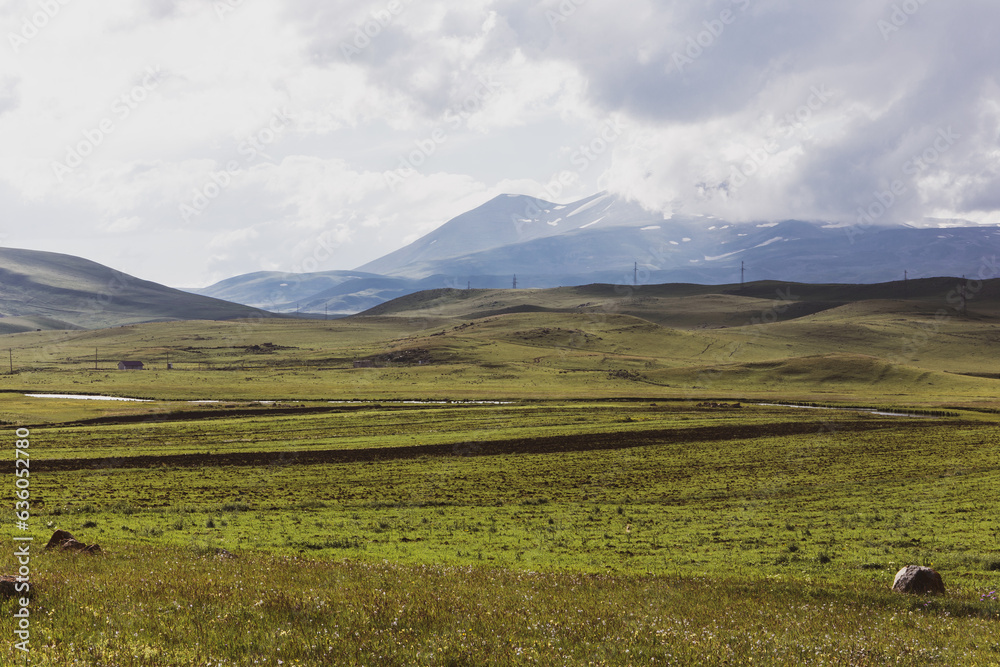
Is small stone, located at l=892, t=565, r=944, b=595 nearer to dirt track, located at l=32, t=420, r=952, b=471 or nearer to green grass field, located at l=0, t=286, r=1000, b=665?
green grass field, located at l=0, t=286, r=1000, b=665

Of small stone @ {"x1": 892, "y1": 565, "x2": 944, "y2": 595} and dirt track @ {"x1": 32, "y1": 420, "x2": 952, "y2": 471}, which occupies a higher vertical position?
small stone @ {"x1": 892, "y1": 565, "x2": 944, "y2": 595}

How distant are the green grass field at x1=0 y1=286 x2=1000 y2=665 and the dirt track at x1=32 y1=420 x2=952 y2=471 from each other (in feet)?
1.54

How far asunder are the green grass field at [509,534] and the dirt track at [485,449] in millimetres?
468

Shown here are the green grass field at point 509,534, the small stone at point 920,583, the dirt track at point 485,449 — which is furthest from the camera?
the dirt track at point 485,449

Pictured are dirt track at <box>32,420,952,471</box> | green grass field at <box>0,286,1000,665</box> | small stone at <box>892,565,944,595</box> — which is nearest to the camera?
green grass field at <box>0,286,1000,665</box>

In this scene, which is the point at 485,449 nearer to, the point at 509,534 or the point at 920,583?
the point at 509,534

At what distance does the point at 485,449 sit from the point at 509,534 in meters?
29.1

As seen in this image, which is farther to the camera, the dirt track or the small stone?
the dirt track

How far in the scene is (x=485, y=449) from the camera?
57.5 meters

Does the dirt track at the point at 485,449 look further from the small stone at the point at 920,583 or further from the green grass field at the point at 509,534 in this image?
the small stone at the point at 920,583

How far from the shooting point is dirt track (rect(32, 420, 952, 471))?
1954 inches

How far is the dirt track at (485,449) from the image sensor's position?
49625 mm

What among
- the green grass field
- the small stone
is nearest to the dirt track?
the green grass field

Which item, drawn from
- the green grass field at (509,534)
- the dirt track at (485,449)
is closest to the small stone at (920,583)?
the green grass field at (509,534)
